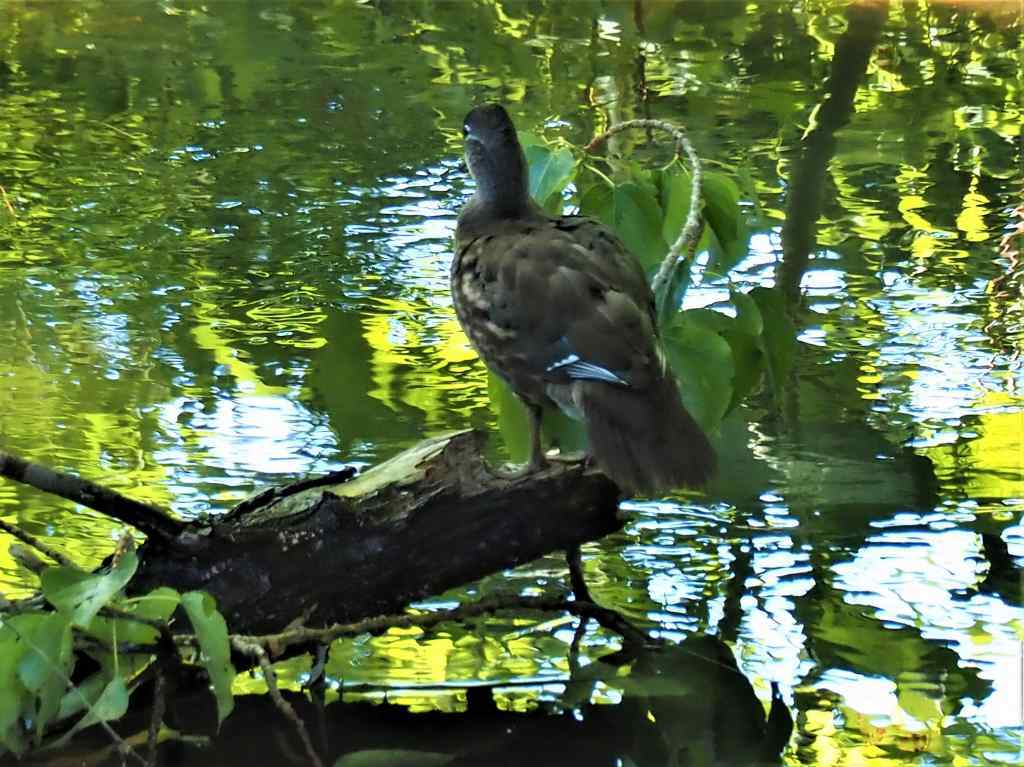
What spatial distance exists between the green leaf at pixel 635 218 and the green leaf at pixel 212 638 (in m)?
1.39

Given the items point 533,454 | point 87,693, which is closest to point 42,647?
point 87,693

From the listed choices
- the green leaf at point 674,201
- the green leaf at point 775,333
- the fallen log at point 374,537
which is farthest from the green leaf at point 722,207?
the fallen log at point 374,537

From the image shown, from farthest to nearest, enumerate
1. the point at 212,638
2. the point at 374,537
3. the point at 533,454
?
the point at 533,454 → the point at 374,537 → the point at 212,638

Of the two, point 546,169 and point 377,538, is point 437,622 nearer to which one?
point 377,538

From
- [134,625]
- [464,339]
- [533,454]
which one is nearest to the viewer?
[134,625]

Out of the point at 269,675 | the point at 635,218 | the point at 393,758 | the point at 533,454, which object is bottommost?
the point at 393,758

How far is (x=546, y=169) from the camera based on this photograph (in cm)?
348

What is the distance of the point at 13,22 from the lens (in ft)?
26.3

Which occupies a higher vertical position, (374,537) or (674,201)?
(674,201)

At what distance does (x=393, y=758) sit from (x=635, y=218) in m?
1.28

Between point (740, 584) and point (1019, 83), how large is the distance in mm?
4492

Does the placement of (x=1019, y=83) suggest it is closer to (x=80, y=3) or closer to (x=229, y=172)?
(x=229, y=172)

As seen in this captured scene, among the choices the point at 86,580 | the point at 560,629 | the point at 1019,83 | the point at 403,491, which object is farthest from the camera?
the point at 1019,83

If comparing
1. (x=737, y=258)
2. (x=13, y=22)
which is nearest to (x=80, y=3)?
(x=13, y=22)
